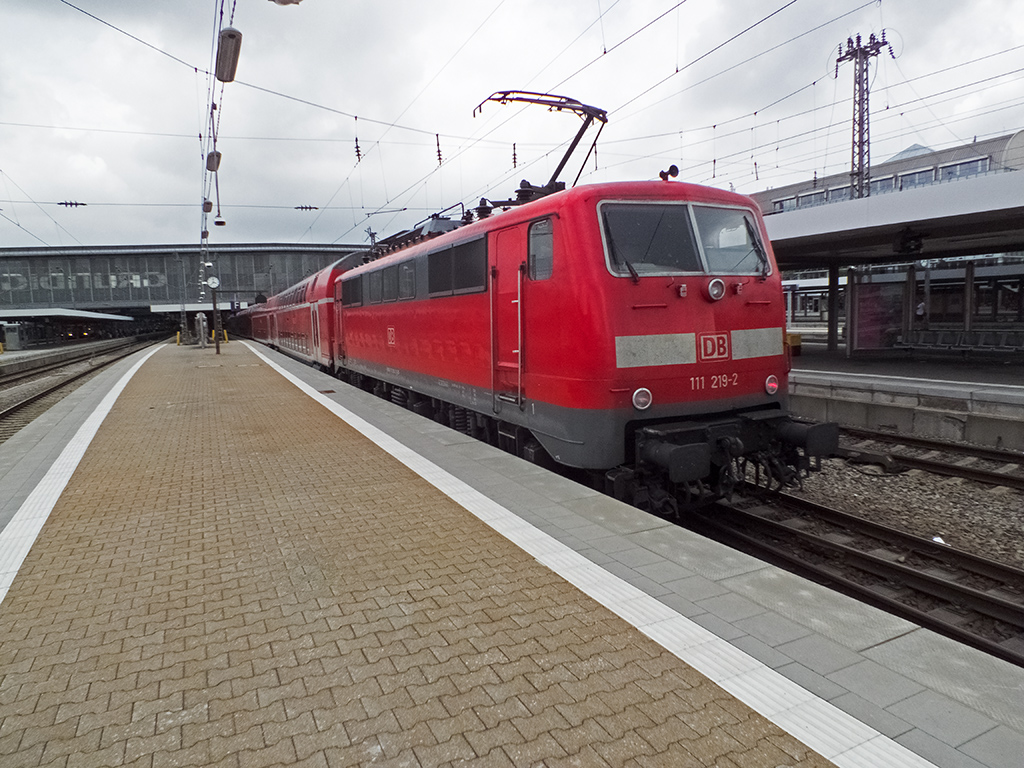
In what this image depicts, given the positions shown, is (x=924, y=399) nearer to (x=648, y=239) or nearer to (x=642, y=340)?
(x=648, y=239)

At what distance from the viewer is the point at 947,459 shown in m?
9.16

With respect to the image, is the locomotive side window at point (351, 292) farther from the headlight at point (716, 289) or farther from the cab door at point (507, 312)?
the headlight at point (716, 289)

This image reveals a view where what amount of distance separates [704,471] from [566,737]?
10.7 feet

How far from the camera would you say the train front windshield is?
Answer: 5.88 meters

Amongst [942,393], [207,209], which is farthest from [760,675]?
[207,209]

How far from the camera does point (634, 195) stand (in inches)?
238

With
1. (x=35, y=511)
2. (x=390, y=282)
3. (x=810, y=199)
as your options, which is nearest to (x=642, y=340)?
(x=35, y=511)

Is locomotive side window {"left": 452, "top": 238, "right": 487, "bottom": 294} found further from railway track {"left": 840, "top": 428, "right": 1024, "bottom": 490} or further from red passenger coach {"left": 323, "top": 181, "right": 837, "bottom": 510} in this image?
railway track {"left": 840, "top": 428, "right": 1024, "bottom": 490}

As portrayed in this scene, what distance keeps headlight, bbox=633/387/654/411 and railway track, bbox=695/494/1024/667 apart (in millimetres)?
1659

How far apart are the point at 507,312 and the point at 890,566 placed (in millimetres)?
4294

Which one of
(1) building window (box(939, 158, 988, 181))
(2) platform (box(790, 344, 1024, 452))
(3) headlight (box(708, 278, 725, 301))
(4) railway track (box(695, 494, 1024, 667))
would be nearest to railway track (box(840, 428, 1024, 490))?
(2) platform (box(790, 344, 1024, 452))

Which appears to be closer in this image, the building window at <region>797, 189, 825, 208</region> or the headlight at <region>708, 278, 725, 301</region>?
the headlight at <region>708, 278, 725, 301</region>

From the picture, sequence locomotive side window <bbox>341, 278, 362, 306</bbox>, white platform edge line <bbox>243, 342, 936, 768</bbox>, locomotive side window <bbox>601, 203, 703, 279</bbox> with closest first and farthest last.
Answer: white platform edge line <bbox>243, 342, 936, 768</bbox> < locomotive side window <bbox>601, 203, 703, 279</bbox> < locomotive side window <bbox>341, 278, 362, 306</bbox>

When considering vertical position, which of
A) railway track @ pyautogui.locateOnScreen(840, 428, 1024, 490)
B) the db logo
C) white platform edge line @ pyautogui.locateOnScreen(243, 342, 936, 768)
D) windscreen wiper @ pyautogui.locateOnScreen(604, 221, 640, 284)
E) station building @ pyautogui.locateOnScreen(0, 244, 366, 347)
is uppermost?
station building @ pyautogui.locateOnScreen(0, 244, 366, 347)
